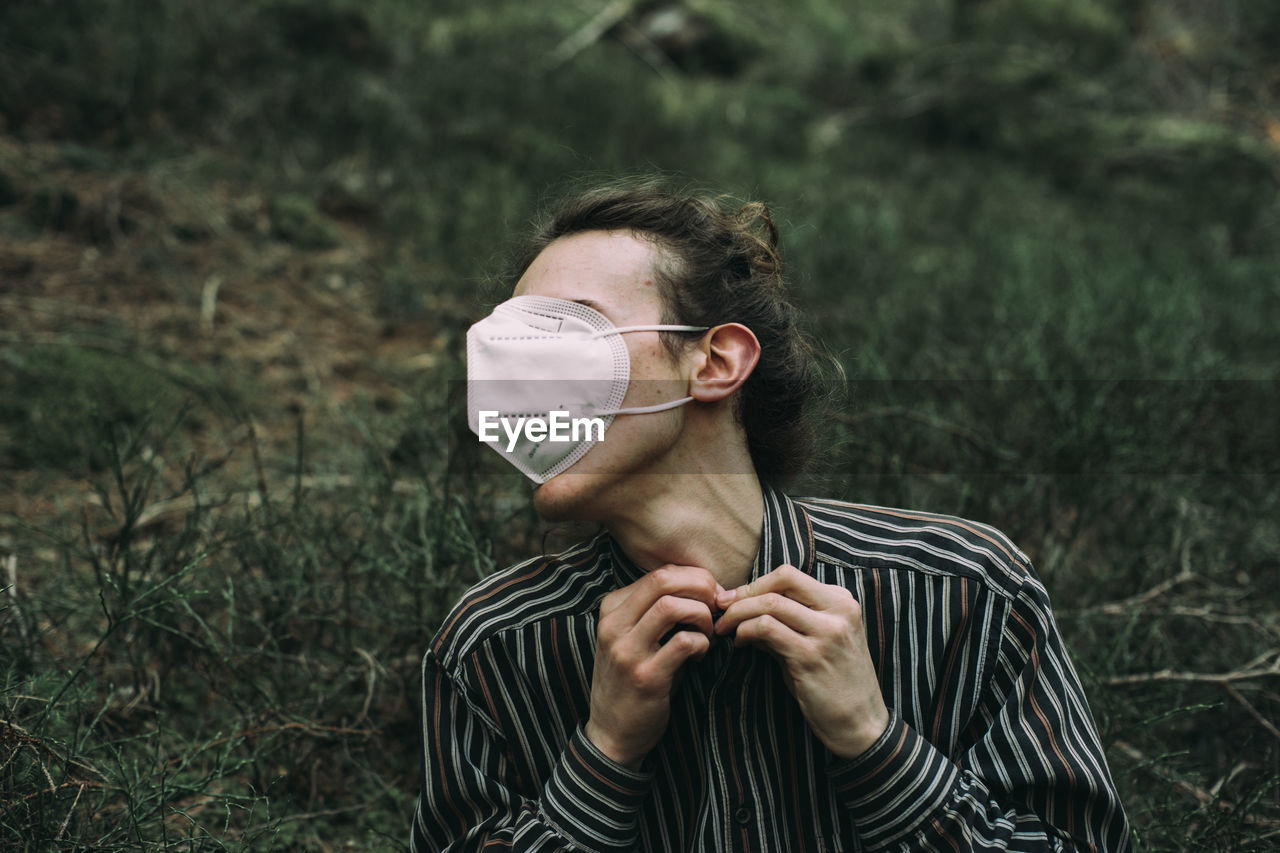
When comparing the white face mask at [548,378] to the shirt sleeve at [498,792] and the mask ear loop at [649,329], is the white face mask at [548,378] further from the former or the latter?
the shirt sleeve at [498,792]

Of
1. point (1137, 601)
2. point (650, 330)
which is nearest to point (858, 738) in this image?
point (650, 330)

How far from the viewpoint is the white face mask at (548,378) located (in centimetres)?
156

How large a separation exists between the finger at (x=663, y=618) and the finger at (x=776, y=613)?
0.04 meters

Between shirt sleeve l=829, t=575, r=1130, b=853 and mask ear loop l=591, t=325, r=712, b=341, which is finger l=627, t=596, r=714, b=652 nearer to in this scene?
shirt sleeve l=829, t=575, r=1130, b=853

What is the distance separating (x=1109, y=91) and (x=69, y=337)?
32.3ft

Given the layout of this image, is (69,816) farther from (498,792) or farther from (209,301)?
(209,301)

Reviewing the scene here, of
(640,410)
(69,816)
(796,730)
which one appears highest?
Result: (640,410)

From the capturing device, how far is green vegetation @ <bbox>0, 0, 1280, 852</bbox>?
7.14 ft

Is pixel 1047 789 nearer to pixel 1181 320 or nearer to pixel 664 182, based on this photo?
pixel 664 182

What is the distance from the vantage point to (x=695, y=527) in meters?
1.58

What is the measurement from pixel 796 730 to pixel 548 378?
0.72m

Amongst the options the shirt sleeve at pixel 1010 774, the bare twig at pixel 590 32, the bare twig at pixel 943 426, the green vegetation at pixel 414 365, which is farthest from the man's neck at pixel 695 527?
the bare twig at pixel 590 32

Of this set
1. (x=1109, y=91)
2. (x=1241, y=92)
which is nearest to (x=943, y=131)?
(x=1109, y=91)

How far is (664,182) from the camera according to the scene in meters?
2.03
